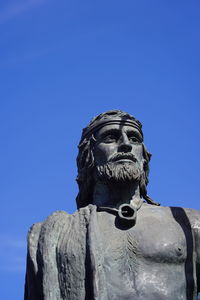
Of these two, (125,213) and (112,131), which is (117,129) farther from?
(125,213)

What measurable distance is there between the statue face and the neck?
296mm

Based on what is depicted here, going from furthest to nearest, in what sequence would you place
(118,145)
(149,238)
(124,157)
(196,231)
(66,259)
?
(118,145), (124,157), (196,231), (149,238), (66,259)

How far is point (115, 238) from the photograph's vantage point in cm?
1271

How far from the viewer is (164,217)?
13.1 metres

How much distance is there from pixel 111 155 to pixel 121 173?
1.11ft

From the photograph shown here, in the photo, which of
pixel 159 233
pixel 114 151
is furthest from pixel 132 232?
pixel 114 151

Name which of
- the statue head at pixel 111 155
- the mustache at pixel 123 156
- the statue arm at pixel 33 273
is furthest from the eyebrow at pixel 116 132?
the statue arm at pixel 33 273

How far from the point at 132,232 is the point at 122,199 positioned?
0.67 meters

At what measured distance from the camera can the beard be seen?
Answer: 1319cm

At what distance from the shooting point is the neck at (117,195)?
1334cm

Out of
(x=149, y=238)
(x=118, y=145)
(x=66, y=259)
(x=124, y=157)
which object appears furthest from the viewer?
(x=118, y=145)

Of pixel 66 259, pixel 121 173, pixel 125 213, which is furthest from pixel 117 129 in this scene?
pixel 66 259

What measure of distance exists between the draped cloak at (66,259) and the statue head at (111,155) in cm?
64

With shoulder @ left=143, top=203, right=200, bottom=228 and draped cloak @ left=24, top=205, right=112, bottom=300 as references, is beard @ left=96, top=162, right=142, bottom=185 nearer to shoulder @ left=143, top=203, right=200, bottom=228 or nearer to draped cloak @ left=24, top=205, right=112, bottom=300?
shoulder @ left=143, top=203, right=200, bottom=228
